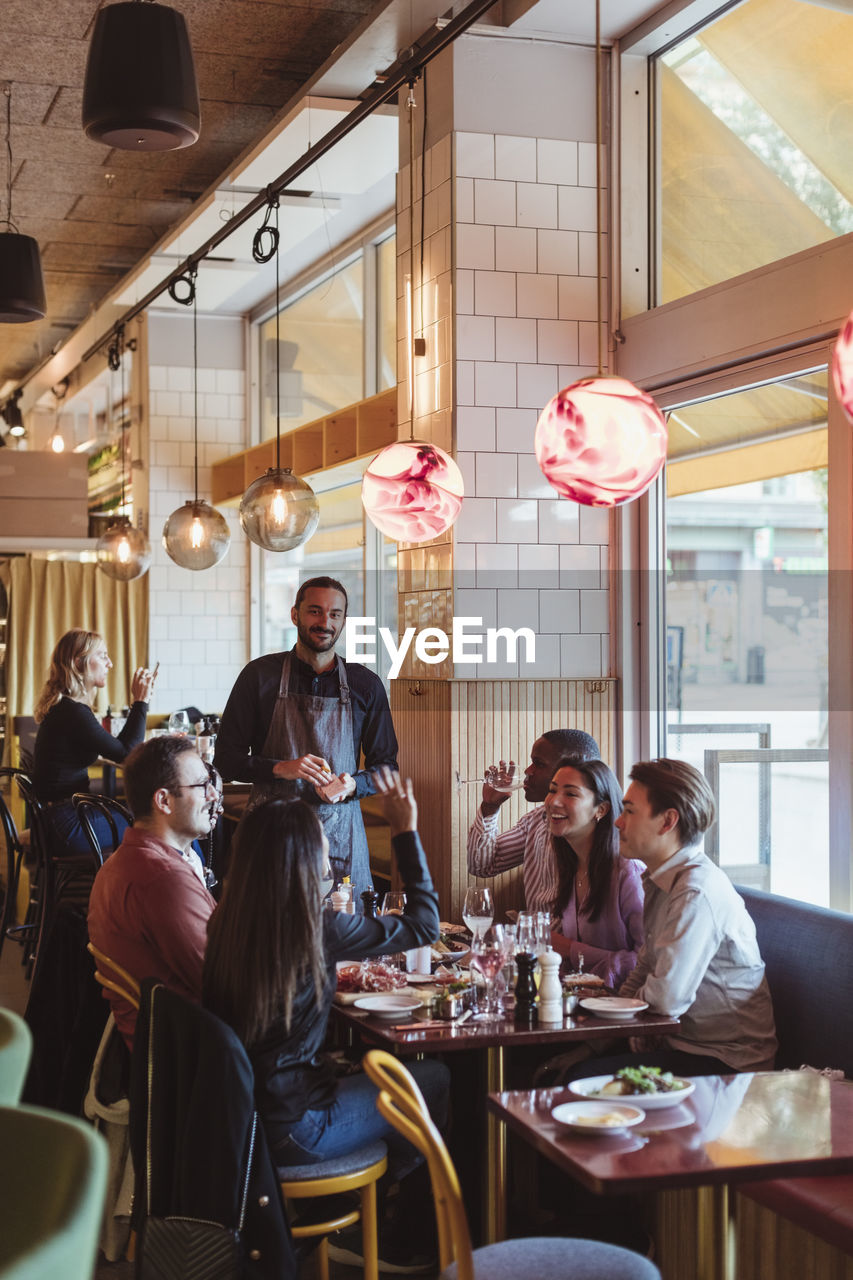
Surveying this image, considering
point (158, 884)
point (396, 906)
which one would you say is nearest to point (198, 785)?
point (158, 884)

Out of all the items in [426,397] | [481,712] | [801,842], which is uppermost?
→ [426,397]

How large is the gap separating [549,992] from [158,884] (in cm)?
98

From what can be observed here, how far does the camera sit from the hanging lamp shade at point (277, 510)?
18.3ft

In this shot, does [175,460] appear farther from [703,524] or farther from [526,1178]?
[526,1178]

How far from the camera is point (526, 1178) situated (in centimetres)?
386

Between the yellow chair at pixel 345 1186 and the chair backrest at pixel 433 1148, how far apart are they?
553mm

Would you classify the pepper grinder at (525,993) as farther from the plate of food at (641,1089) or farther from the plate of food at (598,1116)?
the plate of food at (598,1116)

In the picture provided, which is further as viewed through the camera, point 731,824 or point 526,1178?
point 731,824

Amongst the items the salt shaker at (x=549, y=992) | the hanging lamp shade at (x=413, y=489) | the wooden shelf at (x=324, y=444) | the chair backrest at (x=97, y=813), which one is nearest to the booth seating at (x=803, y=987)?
the salt shaker at (x=549, y=992)

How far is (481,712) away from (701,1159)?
2927 millimetres

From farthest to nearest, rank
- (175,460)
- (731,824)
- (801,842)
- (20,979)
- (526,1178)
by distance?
(175,460) → (20,979) → (731,824) → (801,842) → (526,1178)

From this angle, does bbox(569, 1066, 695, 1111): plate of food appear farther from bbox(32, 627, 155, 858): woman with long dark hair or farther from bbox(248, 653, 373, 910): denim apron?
bbox(32, 627, 155, 858): woman with long dark hair

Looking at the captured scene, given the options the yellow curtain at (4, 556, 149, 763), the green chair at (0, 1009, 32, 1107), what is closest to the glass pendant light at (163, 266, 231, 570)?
the yellow curtain at (4, 556, 149, 763)

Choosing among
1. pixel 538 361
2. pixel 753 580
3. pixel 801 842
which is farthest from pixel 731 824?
pixel 538 361
